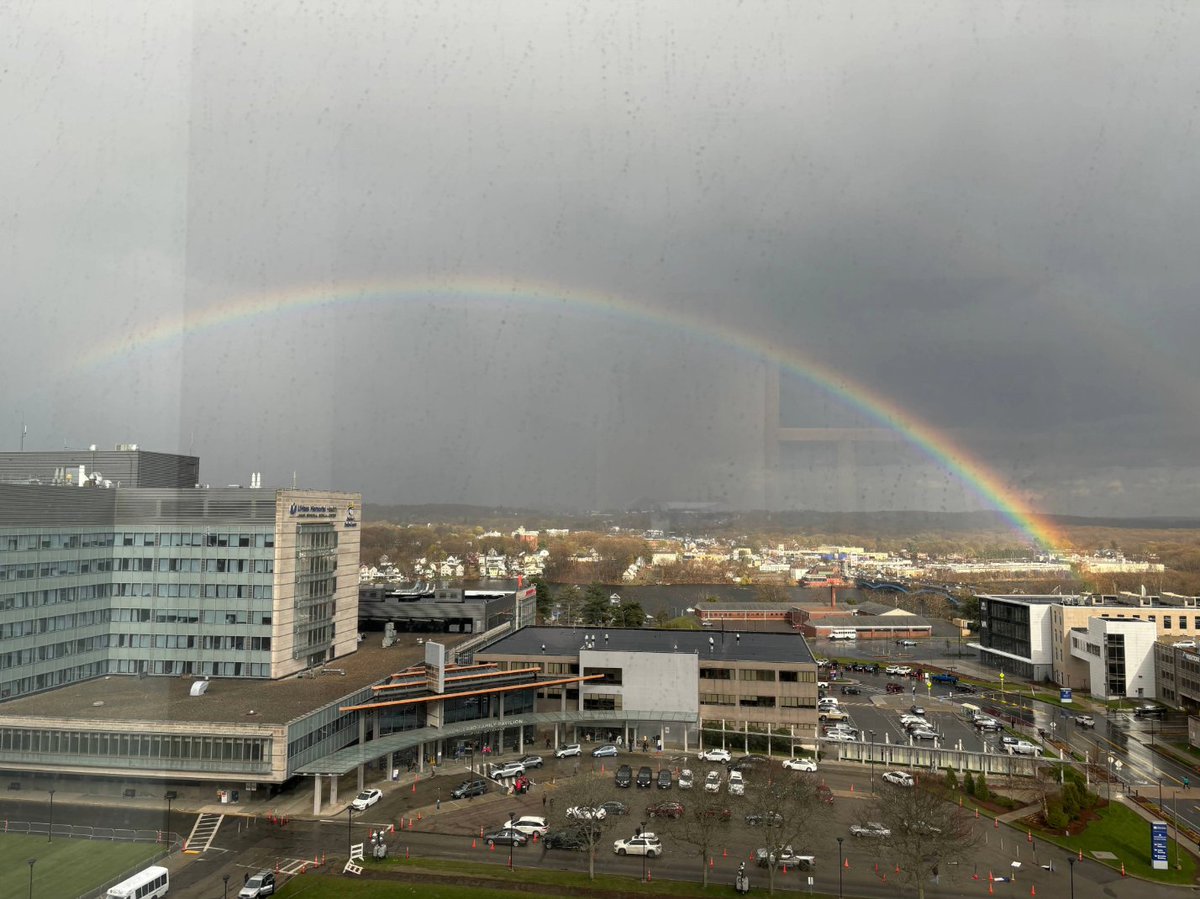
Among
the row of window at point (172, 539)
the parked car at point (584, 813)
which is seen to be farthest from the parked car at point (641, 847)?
the row of window at point (172, 539)

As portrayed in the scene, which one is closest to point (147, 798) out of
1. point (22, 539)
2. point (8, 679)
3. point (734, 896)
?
point (8, 679)

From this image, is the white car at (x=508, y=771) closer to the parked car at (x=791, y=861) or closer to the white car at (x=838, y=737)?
the parked car at (x=791, y=861)

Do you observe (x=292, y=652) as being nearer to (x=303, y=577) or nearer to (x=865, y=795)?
(x=303, y=577)

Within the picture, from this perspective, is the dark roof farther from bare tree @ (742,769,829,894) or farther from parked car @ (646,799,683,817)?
bare tree @ (742,769,829,894)

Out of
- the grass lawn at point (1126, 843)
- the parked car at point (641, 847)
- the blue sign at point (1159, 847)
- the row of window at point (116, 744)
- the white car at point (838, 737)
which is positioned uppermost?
the row of window at point (116, 744)

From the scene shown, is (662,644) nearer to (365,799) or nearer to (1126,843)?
(365,799)
